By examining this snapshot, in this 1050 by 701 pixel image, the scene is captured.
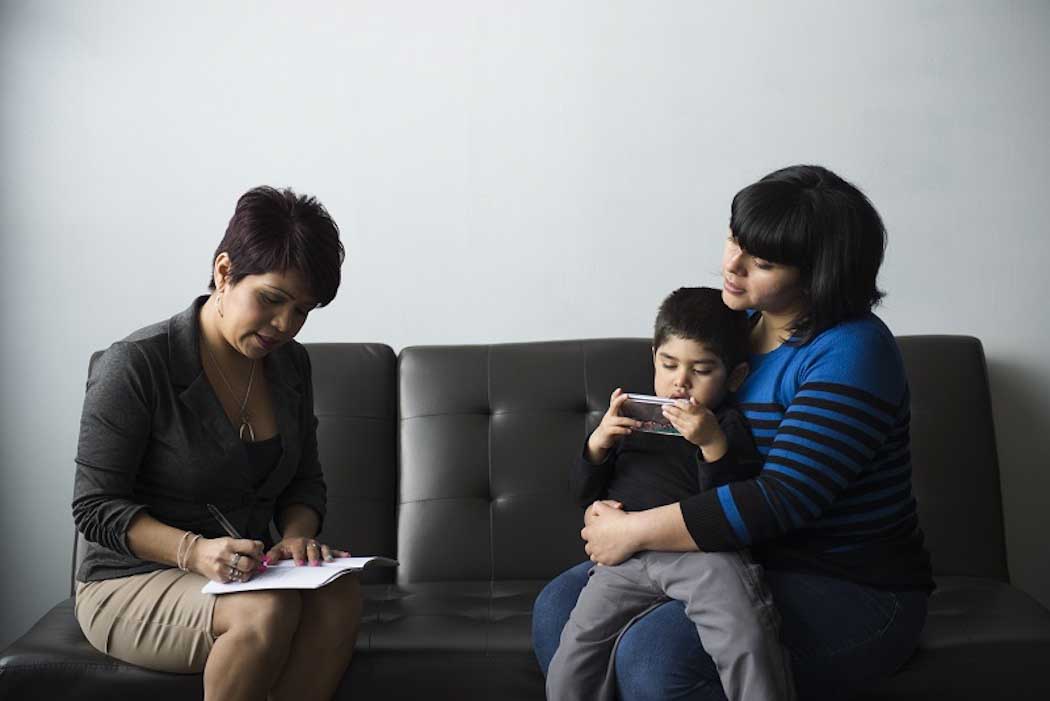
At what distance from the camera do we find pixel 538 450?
8.91 ft

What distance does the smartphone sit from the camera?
6.33ft

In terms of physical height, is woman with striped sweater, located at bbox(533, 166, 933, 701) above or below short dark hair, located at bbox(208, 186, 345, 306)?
below

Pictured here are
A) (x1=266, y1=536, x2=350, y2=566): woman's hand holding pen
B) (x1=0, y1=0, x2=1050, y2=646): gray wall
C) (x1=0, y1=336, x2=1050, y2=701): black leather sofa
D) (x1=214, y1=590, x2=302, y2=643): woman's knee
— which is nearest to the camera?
(x1=214, y1=590, x2=302, y2=643): woman's knee

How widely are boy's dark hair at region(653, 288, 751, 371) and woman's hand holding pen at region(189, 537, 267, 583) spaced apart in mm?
814

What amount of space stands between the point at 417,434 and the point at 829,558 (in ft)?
3.91

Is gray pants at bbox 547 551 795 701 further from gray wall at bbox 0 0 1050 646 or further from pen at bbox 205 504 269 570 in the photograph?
gray wall at bbox 0 0 1050 646

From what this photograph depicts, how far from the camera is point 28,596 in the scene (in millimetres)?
3121

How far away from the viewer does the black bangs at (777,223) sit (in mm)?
1895

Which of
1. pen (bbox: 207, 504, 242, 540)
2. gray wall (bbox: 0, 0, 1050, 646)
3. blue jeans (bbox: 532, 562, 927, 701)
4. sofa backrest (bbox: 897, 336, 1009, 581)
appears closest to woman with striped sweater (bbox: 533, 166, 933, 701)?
blue jeans (bbox: 532, 562, 927, 701)

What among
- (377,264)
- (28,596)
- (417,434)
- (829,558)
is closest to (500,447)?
(417,434)

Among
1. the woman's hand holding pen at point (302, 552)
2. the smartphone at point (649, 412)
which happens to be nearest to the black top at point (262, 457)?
the woman's hand holding pen at point (302, 552)

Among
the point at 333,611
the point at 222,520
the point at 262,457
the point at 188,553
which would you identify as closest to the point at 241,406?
the point at 262,457

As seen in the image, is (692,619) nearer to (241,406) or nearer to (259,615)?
(259,615)

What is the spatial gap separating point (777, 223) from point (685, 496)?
19.9 inches
